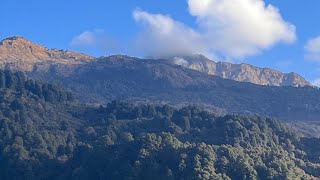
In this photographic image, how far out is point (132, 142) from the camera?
342 feet

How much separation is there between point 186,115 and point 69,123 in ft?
95.3

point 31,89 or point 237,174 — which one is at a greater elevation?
point 31,89

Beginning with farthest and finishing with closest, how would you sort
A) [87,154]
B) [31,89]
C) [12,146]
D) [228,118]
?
[31,89]
[228,118]
[12,146]
[87,154]

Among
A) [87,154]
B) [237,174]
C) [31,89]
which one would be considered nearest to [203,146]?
[237,174]

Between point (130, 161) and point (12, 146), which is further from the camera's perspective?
point (12, 146)

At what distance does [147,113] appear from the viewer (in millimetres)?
173750

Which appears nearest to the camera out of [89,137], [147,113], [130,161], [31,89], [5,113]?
[130,161]

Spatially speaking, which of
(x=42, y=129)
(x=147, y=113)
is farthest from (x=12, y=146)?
(x=147, y=113)

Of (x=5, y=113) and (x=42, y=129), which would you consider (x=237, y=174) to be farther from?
(x=5, y=113)

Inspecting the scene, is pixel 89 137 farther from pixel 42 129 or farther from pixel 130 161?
pixel 130 161

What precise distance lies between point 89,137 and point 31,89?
47.6 metres

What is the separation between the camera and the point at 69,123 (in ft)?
527

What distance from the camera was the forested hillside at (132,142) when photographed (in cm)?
9275

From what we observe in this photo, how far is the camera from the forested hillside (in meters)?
92.8
